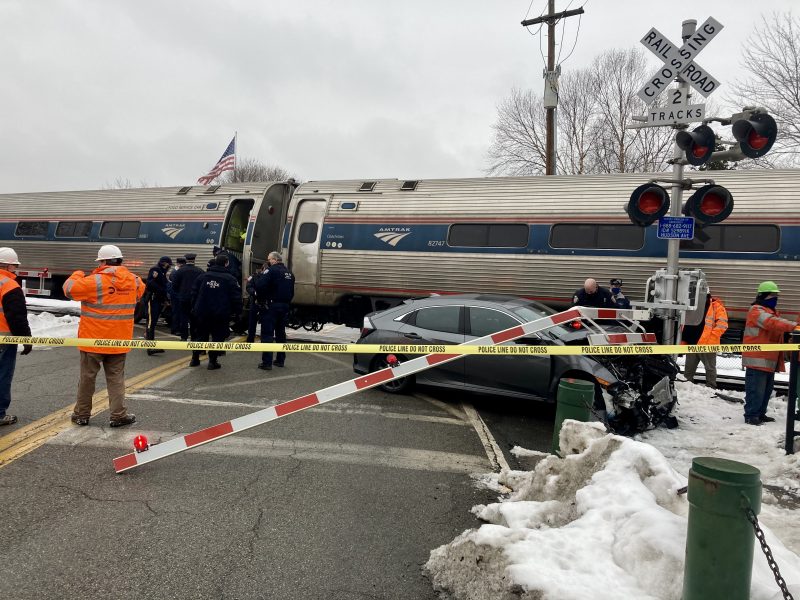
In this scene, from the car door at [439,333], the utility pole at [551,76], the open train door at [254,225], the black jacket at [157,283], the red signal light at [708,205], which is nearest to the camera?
the red signal light at [708,205]

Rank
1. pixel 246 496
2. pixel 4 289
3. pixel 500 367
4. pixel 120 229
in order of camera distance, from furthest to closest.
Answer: pixel 120 229 → pixel 500 367 → pixel 4 289 → pixel 246 496

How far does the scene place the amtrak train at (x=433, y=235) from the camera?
884 cm

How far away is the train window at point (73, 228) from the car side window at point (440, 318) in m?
11.2

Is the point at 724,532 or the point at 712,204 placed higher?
the point at 712,204

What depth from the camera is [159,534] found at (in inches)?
134

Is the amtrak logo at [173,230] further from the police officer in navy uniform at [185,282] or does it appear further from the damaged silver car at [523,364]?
the damaged silver car at [523,364]

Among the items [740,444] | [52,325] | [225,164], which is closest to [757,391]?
[740,444]

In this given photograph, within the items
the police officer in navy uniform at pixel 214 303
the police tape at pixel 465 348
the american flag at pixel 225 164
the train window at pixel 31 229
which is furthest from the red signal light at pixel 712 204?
the american flag at pixel 225 164

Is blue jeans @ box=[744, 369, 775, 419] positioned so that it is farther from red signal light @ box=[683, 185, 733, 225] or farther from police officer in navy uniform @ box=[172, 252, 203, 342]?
police officer in navy uniform @ box=[172, 252, 203, 342]

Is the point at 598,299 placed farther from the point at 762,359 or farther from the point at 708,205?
the point at 708,205

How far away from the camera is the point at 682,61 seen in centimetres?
596

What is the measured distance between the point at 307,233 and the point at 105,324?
7003mm

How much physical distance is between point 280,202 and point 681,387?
31.0ft

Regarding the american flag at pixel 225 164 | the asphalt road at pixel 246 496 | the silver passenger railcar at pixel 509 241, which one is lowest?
the asphalt road at pixel 246 496
